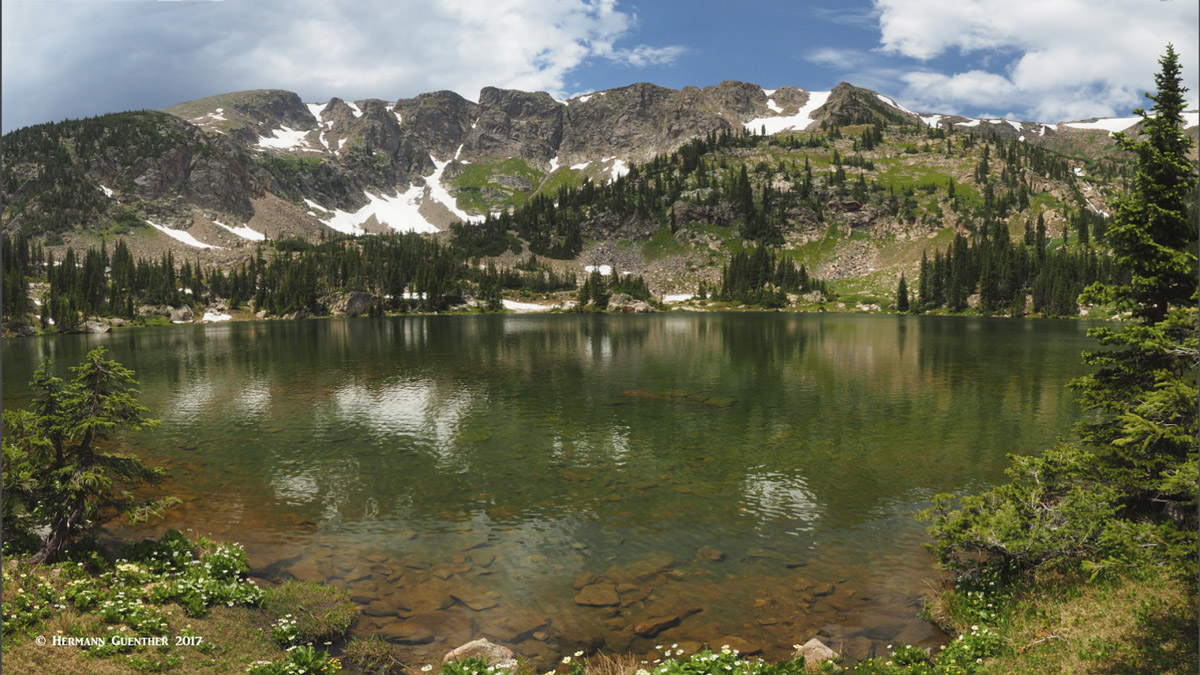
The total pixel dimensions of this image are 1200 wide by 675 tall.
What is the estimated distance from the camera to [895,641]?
17.5 m

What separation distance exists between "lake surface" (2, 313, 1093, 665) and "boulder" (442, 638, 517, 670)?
106 cm

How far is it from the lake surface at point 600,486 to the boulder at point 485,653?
1.06 metres

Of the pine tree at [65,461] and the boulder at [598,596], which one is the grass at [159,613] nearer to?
the pine tree at [65,461]

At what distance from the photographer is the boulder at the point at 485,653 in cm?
1579

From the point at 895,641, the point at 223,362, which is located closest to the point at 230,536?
the point at 895,641

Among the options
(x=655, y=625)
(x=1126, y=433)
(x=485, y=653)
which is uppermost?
(x=1126, y=433)

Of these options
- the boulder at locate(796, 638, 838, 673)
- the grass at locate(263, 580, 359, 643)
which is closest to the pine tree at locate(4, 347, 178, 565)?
the grass at locate(263, 580, 359, 643)

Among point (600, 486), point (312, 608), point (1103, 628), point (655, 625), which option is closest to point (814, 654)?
point (655, 625)

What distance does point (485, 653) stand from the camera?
53.0 feet

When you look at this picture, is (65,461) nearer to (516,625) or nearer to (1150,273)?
(516,625)

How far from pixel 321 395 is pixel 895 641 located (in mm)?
52040

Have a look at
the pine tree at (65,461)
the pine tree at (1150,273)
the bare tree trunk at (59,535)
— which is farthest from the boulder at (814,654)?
the bare tree trunk at (59,535)

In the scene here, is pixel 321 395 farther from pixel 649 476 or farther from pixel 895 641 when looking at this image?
pixel 895 641

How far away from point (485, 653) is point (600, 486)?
15332 mm
